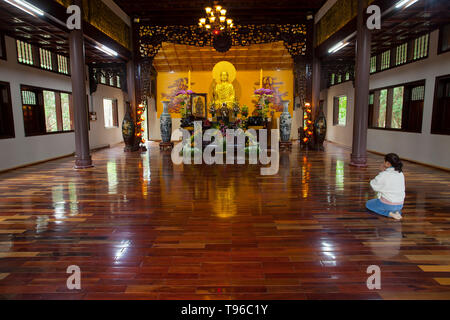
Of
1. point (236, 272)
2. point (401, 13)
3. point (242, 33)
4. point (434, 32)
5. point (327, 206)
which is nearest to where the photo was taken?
point (236, 272)

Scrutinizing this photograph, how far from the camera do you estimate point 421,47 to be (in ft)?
21.0

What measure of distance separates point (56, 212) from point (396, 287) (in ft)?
10.1

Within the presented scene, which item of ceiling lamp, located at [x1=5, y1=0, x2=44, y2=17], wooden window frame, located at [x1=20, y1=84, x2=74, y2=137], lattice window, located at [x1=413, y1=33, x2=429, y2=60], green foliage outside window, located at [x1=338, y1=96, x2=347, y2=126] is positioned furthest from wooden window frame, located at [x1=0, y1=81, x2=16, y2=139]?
green foliage outside window, located at [x1=338, y1=96, x2=347, y2=126]

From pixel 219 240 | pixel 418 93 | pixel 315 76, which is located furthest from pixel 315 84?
pixel 219 240

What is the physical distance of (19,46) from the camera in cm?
633

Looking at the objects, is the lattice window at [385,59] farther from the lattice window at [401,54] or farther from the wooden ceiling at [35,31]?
the wooden ceiling at [35,31]

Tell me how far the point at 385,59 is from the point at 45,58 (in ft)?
27.4

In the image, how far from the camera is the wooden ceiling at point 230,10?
25.1 feet

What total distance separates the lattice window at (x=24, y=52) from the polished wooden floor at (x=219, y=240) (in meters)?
3.19

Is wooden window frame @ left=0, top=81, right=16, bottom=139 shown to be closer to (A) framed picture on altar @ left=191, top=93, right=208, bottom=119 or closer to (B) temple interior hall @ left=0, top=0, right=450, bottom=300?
(B) temple interior hall @ left=0, top=0, right=450, bottom=300

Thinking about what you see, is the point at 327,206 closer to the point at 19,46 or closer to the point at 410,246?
the point at 410,246

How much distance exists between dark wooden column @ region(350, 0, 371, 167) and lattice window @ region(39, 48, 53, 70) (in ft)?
22.2

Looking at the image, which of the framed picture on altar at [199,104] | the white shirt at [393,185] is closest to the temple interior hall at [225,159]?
the white shirt at [393,185]
